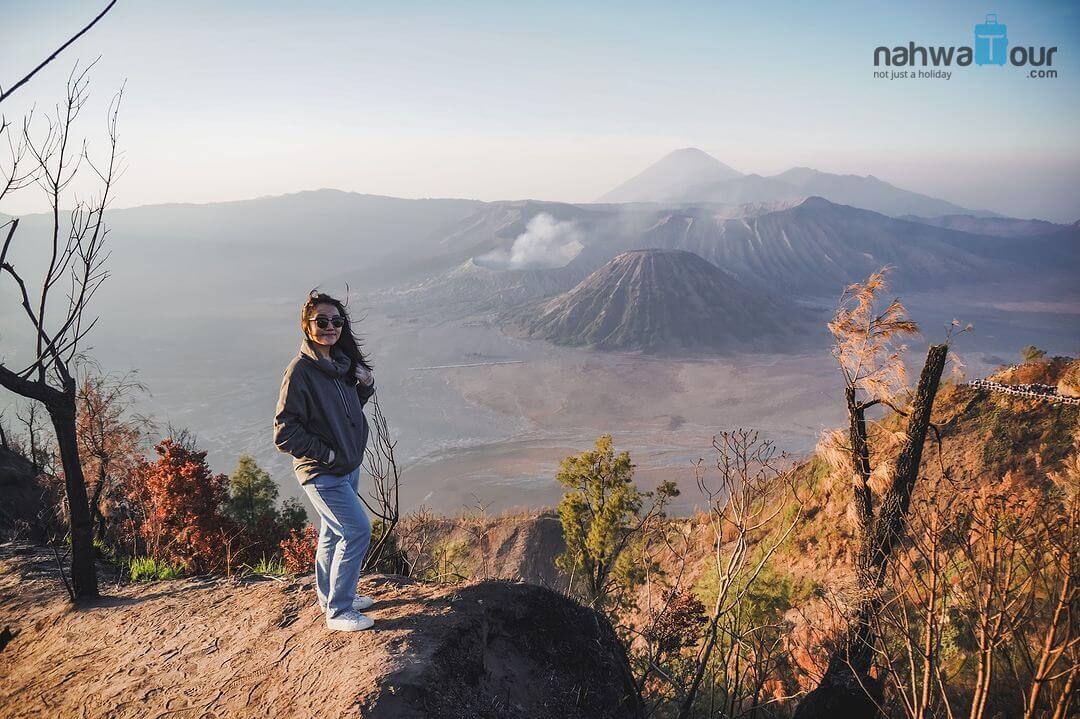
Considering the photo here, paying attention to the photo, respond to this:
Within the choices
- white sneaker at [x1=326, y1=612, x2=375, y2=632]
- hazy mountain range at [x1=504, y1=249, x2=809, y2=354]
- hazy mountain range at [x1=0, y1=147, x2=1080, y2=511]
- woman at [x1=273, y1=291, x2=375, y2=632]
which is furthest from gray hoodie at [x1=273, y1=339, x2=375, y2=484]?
hazy mountain range at [x1=504, y1=249, x2=809, y2=354]

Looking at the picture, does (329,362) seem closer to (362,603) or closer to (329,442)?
(329,442)

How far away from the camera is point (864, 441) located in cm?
599

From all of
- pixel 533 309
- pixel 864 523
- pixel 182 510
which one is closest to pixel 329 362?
pixel 864 523

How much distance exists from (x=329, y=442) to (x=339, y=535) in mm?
581

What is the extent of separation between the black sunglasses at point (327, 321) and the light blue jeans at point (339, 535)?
86cm

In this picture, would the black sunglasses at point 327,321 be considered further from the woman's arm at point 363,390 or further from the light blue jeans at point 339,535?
the light blue jeans at point 339,535

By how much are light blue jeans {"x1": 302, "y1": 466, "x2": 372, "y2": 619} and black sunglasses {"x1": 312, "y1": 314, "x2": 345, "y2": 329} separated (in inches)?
34.1

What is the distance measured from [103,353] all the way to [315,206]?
381 feet

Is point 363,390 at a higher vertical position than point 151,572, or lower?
higher

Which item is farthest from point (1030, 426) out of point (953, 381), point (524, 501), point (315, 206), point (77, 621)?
point (315, 206)

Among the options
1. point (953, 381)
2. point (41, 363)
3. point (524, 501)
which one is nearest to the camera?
point (41, 363)

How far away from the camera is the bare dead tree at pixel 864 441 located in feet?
18.3

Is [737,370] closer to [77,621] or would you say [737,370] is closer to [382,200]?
[77,621]

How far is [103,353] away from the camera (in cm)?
8069
